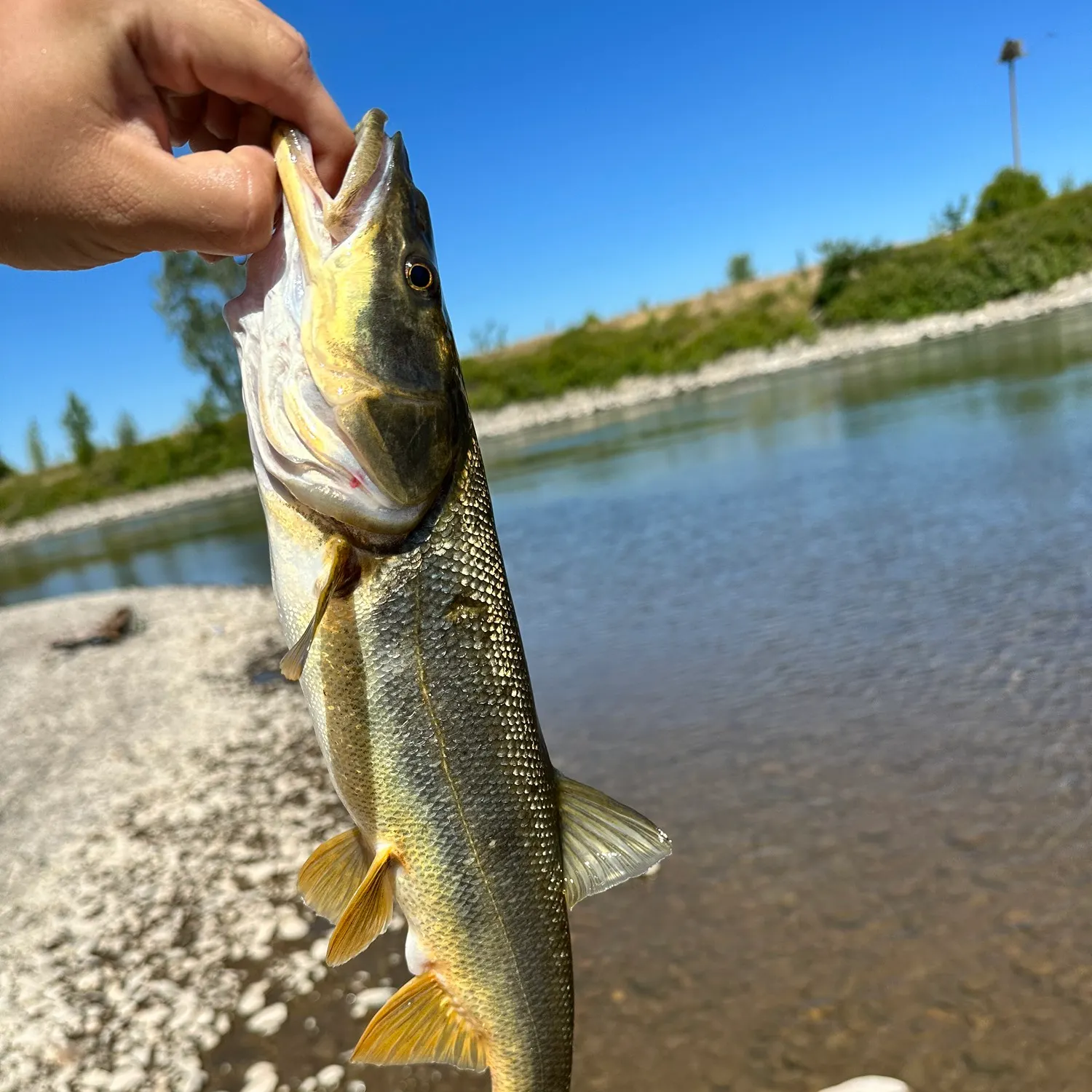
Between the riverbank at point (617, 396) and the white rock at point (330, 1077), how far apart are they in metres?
46.0

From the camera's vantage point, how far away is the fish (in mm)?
2188

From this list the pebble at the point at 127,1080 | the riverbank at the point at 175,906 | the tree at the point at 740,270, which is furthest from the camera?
the tree at the point at 740,270

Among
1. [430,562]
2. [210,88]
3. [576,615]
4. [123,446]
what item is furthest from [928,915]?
[123,446]

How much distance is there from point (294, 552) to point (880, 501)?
446 inches

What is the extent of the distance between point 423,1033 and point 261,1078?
2042 mm

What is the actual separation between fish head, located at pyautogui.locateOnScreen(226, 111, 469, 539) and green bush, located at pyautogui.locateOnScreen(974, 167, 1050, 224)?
220 ft

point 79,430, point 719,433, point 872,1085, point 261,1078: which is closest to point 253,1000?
point 261,1078

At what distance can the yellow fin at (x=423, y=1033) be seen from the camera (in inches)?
90.0

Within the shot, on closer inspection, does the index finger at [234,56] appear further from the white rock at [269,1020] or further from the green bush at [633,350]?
the green bush at [633,350]

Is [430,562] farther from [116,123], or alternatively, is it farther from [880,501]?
[880,501]

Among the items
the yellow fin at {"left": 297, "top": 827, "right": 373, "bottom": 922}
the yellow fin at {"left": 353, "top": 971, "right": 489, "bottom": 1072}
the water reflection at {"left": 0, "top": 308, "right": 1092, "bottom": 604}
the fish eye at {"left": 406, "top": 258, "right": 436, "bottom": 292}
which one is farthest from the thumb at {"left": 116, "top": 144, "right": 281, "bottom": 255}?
the water reflection at {"left": 0, "top": 308, "right": 1092, "bottom": 604}

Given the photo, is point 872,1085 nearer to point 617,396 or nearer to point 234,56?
point 234,56

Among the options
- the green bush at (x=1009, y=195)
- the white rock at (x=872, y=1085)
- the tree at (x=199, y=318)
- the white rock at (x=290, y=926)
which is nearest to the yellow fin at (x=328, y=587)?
the white rock at (x=872, y=1085)

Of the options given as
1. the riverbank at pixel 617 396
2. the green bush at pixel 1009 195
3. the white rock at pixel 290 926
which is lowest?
the white rock at pixel 290 926
